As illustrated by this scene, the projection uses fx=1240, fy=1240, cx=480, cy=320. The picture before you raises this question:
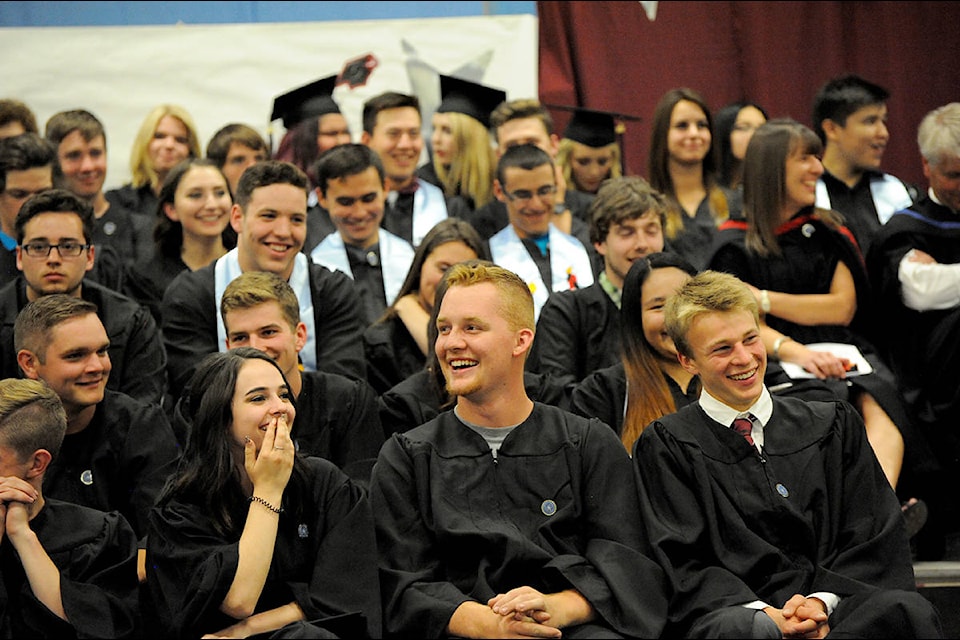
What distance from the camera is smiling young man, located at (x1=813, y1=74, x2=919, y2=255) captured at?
6.66 m

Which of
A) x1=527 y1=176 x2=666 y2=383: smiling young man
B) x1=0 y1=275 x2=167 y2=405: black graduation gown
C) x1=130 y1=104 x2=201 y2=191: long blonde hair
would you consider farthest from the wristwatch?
x1=130 y1=104 x2=201 y2=191: long blonde hair

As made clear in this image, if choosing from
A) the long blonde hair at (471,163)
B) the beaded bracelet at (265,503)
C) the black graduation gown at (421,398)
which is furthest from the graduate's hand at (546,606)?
the long blonde hair at (471,163)

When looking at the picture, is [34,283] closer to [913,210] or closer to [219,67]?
[219,67]

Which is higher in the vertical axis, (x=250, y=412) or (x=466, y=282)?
(x=466, y=282)

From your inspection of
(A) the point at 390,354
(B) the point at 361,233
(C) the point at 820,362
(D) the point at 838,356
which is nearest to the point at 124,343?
(A) the point at 390,354

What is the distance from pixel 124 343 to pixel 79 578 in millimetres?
1390

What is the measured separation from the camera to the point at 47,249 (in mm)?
5020

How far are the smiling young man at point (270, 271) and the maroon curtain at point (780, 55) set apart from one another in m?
3.27

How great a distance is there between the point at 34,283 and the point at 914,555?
3.84 metres

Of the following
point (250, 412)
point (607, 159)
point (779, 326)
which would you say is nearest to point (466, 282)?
point (250, 412)

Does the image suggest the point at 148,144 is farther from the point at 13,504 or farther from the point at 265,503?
the point at 265,503

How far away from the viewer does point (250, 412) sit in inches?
151

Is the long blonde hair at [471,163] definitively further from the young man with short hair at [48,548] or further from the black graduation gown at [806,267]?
the young man with short hair at [48,548]

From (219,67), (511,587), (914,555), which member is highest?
(219,67)
